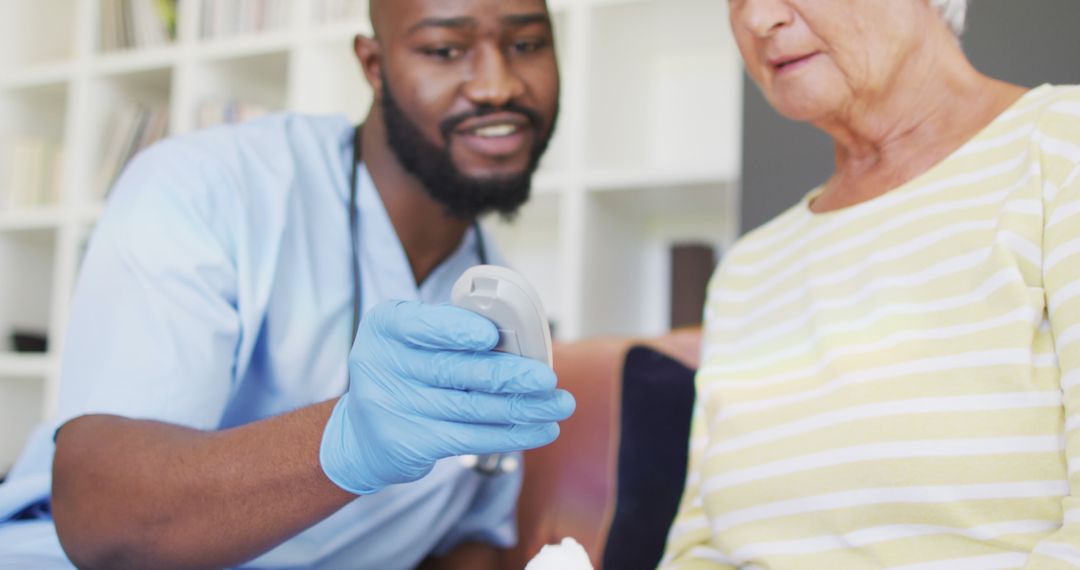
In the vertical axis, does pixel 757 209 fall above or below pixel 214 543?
above

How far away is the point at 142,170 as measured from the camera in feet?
3.32

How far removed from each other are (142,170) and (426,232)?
1.14ft

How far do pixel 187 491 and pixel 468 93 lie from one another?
1.89 feet

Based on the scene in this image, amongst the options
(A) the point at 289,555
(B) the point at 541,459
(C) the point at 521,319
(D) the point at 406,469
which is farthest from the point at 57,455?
(B) the point at 541,459

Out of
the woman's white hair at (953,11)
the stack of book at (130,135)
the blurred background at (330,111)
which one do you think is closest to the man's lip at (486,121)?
the woman's white hair at (953,11)

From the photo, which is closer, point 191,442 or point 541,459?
point 191,442

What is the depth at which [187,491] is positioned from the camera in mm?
767

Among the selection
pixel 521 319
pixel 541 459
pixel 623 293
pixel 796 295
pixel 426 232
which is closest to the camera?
pixel 521 319

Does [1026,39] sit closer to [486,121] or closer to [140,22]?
[486,121]

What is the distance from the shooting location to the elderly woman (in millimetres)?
691

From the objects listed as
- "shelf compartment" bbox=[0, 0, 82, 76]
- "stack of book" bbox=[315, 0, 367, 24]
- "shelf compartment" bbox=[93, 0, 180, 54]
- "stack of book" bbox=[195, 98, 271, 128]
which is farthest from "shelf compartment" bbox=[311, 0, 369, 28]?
"shelf compartment" bbox=[0, 0, 82, 76]

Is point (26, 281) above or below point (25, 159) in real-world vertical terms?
below

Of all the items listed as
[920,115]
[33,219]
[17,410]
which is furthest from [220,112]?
[920,115]

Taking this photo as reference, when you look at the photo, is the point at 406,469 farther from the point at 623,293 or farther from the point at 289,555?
the point at 623,293
